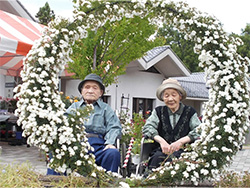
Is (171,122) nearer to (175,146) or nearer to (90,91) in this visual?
(175,146)

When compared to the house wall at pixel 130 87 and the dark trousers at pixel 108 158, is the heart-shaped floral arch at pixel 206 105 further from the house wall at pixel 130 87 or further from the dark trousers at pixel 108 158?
the house wall at pixel 130 87

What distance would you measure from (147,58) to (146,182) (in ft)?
35.1

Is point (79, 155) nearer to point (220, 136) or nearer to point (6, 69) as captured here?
point (220, 136)

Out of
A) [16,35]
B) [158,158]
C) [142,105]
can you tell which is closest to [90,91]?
[158,158]

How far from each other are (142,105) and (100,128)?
11952mm

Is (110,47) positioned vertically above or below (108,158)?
above

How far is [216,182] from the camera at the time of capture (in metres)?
3.04

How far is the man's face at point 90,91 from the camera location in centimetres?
354

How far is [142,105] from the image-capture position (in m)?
15.4

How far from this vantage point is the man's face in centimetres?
354

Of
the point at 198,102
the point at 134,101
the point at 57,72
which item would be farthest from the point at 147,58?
the point at 57,72

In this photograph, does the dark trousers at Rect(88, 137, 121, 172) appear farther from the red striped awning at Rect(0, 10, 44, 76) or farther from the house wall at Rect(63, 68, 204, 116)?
the house wall at Rect(63, 68, 204, 116)

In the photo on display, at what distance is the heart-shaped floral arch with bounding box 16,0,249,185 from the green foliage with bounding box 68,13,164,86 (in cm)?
371

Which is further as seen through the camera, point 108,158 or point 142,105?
point 142,105
